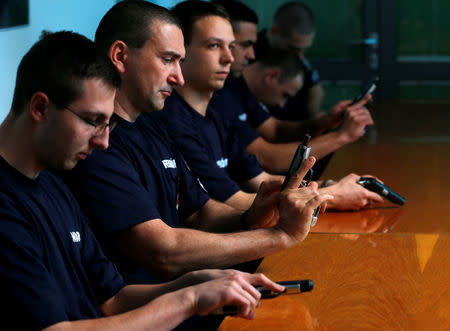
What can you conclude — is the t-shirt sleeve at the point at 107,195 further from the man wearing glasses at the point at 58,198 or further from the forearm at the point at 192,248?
the man wearing glasses at the point at 58,198

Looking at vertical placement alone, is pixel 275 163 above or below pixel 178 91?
below

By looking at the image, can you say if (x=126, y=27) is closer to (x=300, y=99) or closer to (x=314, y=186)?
(x=314, y=186)

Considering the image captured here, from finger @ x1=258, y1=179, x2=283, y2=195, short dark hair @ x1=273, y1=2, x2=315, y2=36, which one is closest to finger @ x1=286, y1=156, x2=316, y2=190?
finger @ x1=258, y1=179, x2=283, y2=195

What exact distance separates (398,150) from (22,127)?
2.40m

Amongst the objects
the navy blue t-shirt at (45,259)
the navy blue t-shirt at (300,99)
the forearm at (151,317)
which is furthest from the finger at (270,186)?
the navy blue t-shirt at (300,99)

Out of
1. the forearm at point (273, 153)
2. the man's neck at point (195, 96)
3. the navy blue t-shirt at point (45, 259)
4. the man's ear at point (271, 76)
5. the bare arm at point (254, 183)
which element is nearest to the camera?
the navy blue t-shirt at point (45, 259)

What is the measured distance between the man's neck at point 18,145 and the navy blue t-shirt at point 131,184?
0.38 meters

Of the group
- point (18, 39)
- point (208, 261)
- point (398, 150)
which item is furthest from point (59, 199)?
point (398, 150)

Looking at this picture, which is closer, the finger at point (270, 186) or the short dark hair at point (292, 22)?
the finger at point (270, 186)

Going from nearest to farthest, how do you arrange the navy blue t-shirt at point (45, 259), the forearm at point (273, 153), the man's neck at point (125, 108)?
the navy blue t-shirt at point (45, 259) < the man's neck at point (125, 108) < the forearm at point (273, 153)

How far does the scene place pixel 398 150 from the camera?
3.32 meters

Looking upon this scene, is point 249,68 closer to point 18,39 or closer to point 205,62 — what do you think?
point 205,62

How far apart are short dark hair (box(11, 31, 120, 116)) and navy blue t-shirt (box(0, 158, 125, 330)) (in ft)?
0.47

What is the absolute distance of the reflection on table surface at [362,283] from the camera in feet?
4.52
